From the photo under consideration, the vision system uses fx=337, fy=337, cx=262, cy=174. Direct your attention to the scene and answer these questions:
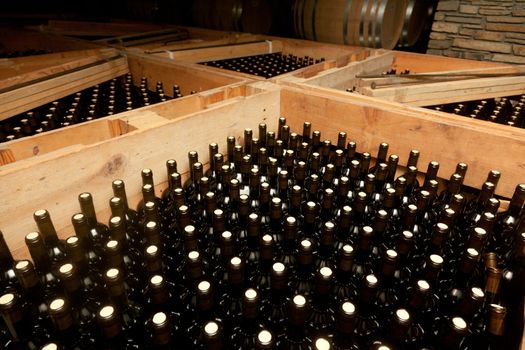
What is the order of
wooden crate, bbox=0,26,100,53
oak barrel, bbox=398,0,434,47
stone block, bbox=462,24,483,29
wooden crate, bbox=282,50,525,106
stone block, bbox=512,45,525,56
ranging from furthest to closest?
oak barrel, bbox=398,0,434,47, stone block, bbox=462,24,483,29, stone block, bbox=512,45,525,56, wooden crate, bbox=0,26,100,53, wooden crate, bbox=282,50,525,106

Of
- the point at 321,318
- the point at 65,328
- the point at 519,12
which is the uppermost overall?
the point at 519,12

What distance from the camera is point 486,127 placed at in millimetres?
1362

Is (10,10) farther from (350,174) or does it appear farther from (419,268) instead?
(419,268)

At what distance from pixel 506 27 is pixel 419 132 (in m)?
2.63

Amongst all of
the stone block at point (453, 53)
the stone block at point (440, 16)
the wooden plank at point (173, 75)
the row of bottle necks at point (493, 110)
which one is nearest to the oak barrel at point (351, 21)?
the stone block at point (440, 16)

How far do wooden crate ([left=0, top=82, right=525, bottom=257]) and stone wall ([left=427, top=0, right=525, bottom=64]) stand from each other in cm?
255

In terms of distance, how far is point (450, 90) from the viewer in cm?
191

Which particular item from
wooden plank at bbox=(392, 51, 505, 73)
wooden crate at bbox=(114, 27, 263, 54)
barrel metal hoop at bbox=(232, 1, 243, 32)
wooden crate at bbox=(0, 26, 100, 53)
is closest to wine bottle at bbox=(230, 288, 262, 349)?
Answer: wooden crate at bbox=(114, 27, 263, 54)

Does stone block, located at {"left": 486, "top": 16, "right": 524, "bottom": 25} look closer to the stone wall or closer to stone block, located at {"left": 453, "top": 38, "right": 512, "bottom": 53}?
the stone wall

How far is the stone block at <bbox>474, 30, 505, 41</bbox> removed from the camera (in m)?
3.21

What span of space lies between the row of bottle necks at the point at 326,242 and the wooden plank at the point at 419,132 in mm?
121

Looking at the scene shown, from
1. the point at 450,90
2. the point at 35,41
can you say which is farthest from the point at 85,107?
the point at 450,90

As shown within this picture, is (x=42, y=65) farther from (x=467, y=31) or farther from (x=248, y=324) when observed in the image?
(x=467, y=31)

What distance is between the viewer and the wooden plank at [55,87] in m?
1.72
